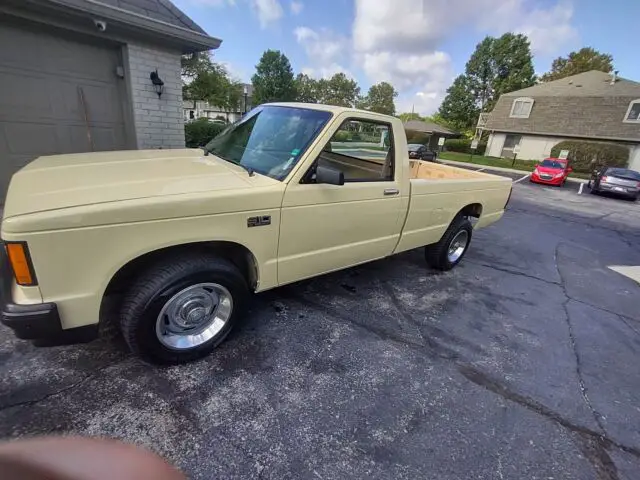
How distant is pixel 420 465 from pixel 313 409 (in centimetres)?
74

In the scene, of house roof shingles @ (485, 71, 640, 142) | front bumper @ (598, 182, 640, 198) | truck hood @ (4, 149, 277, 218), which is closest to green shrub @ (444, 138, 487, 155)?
house roof shingles @ (485, 71, 640, 142)

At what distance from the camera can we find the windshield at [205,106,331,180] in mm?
2688

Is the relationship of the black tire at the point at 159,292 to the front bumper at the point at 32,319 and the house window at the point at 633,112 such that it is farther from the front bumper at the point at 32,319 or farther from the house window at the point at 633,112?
the house window at the point at 633,112

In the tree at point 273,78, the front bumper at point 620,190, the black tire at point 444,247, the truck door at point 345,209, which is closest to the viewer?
the truck door at point 345,209

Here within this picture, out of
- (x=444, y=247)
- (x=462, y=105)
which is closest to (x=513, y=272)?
(x=444, y=247)

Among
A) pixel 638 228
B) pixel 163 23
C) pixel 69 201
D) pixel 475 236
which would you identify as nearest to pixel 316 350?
pixel 69 201

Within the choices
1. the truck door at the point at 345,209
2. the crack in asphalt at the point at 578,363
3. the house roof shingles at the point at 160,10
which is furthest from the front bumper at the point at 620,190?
the house roof shingles at the point at 160,10

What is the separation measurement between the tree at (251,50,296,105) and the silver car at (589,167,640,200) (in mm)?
50079

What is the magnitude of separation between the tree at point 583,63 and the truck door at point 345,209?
54.4 metres

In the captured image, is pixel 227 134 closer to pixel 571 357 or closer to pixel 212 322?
pixel 212 322

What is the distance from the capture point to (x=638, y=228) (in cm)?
936

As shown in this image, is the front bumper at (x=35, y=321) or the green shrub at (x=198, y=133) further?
the green shrub at (x=198, y=133)

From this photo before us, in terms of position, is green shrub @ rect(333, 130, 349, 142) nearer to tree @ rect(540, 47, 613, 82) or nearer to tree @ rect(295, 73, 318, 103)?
tree @ rect(540, 47, 613, 82)

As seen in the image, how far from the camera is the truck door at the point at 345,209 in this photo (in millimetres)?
2627
